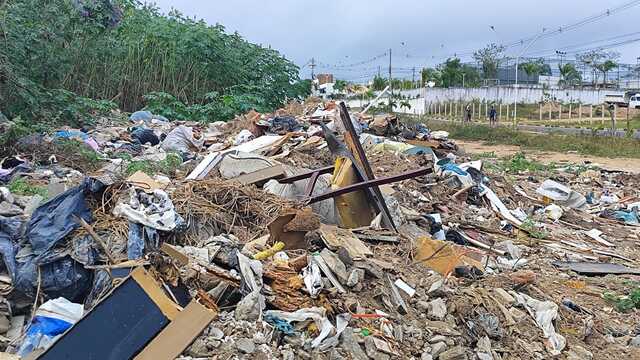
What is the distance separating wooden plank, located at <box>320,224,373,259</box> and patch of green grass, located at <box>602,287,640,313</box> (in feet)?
7.69

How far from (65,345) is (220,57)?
12267mm

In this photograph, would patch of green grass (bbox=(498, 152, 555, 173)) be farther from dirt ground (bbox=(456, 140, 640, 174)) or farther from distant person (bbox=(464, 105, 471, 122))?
distant person (bbox=(464, 105, 471, 122))

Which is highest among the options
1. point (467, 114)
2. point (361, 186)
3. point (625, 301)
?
point (361, 186)

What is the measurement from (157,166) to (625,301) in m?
4.77

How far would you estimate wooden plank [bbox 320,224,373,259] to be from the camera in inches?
175

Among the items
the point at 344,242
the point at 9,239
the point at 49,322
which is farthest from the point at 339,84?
the point at 49,322

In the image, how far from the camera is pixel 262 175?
18.6 ft

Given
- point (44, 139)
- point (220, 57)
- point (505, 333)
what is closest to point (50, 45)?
point (44, 139)

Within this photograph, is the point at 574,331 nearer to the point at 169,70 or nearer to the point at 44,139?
the point at 44,139

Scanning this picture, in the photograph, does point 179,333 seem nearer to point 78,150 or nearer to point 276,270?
point 276,270

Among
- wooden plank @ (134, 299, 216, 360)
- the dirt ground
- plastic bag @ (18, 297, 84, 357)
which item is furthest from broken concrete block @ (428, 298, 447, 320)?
the dirt ground

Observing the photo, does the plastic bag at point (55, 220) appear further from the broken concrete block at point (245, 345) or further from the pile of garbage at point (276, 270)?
the broken concrete block at point (245, 345)

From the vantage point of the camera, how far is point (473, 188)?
825 cm

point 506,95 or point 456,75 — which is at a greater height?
point 456,75
